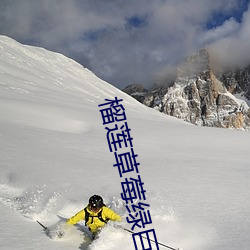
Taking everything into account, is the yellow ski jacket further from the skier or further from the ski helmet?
the ski helmet

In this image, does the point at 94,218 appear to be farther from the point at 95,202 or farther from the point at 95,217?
the point at 95,202

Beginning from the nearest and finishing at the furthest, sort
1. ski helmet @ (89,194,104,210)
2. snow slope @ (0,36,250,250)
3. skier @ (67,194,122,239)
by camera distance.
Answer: snow slope @ (0,36,250,250), ski helmet @ (89,194,104,210), skier @ (67,194,122,239)

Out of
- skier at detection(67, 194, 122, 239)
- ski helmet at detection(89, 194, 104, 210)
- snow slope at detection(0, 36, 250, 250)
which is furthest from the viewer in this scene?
skier at detection(67, 194, 122, 239)

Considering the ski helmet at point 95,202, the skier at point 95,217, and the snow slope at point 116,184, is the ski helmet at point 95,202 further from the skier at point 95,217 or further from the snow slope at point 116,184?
the snow slope at point 116,184

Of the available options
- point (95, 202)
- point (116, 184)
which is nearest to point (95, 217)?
point (95, 202)

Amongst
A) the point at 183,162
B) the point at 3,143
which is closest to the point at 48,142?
the point at 3,143

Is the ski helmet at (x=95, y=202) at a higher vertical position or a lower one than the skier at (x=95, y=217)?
higher

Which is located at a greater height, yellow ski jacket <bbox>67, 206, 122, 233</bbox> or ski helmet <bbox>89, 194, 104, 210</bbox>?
ski helmet <bbox>89, 194, 104, 210</bbox>

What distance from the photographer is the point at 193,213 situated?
6.41m

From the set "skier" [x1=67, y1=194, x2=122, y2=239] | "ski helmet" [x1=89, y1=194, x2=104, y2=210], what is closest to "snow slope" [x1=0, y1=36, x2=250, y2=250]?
"skier" [x1=67, y1=194, x2=122, y2=239]

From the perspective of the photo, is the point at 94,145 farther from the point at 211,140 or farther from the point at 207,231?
the point at 207,231

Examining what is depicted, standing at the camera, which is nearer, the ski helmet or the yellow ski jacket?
the ski helmet

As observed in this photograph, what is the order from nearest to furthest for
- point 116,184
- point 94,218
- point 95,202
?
1. point 95,202
2. point 94,218
3. point 116,184

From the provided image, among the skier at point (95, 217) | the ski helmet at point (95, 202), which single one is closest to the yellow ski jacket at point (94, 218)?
the skier at point (95, 217)
